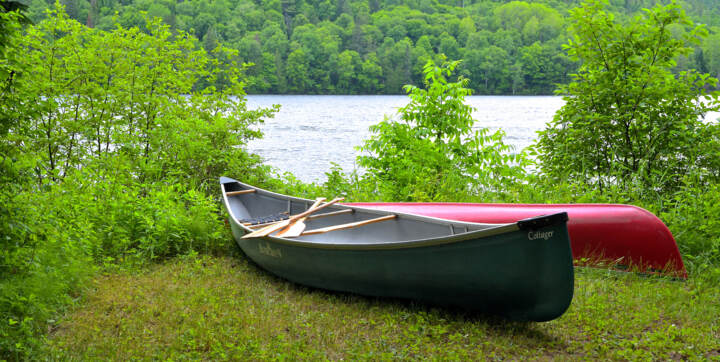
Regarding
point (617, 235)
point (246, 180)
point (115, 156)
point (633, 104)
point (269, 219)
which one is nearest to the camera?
point (617, 235)

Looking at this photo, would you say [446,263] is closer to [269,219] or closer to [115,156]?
[269,219]

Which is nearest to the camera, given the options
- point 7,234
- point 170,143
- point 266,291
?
point 7,234

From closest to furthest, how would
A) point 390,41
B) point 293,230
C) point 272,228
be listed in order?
point 293,230 → point 272,228 → point 390,41

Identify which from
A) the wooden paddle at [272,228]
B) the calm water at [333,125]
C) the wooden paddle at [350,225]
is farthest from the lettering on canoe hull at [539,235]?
the calm water at [333,125]

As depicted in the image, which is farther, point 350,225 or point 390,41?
point 390,41

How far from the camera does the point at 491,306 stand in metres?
4.58

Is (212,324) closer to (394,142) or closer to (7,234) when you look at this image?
(7,234)

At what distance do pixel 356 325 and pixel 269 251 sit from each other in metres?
1.65

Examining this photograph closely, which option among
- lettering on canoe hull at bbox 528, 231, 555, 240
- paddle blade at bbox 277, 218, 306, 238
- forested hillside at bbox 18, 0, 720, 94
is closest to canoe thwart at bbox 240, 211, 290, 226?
paddle blade at bbox 277, 218, 306, 238

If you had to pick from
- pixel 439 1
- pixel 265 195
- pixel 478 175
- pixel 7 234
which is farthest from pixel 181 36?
pixel 439 1

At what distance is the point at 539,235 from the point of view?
13.3ft

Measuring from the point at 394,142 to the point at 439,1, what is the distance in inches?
2880

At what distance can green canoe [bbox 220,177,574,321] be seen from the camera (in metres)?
4.14

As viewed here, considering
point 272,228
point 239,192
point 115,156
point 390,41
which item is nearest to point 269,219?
point 272,228
